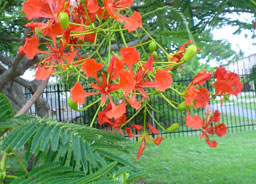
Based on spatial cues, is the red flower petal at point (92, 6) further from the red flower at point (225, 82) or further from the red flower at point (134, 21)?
the red flower at point (225, 82)

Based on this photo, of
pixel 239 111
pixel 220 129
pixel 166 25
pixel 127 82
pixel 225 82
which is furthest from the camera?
pixel 239 111

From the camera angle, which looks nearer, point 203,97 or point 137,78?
point 137,78

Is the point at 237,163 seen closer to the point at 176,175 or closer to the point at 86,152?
the point at 176,175

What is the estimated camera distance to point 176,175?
4633mm

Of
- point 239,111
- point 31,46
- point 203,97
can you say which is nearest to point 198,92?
point 203,97

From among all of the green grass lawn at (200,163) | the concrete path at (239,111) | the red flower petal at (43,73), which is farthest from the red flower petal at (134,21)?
the concrete path at (239,111)

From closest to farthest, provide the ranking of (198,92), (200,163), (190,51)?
(190,51) → (198,92) → (200,163)

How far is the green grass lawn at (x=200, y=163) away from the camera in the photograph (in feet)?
14.2

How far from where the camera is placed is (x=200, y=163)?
530 centimetres

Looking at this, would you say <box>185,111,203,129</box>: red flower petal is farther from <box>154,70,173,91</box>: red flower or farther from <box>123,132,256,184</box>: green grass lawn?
<box>123,132,256,184</box>: green grass lawn

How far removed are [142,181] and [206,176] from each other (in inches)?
38.9

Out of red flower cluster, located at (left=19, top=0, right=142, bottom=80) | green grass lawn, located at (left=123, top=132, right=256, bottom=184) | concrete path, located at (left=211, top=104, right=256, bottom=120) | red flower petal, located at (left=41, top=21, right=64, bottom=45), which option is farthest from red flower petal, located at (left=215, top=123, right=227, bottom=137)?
concrete path, located at (left=211, top=104, right=256, bottom=120)

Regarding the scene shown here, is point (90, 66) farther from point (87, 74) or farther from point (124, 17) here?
point (124, 17)

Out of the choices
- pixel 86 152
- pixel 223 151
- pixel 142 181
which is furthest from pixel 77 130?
pixel 223 151
